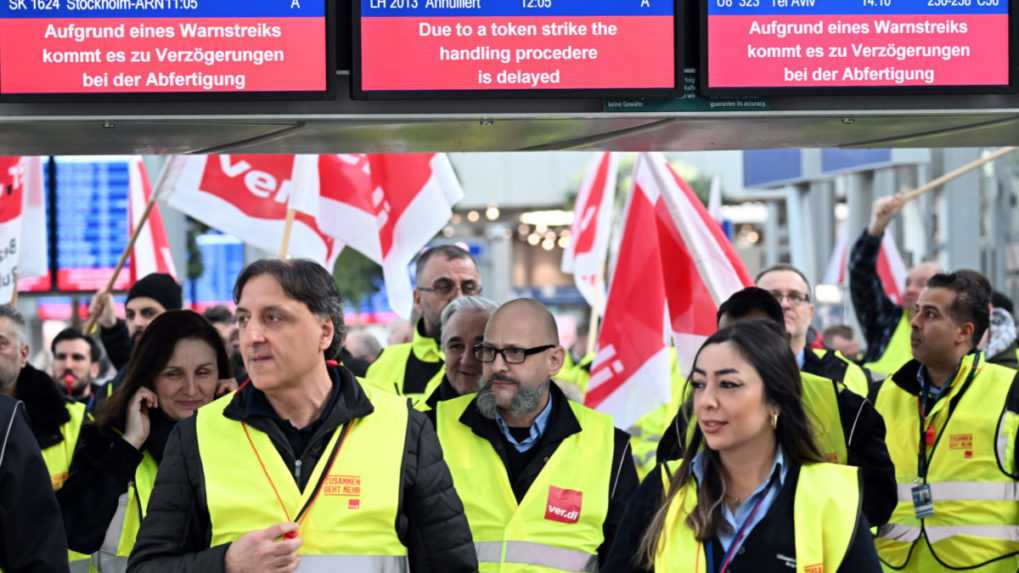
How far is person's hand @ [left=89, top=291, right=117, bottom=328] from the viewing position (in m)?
10.5

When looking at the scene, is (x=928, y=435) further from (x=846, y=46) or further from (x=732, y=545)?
(x=732, y=545)

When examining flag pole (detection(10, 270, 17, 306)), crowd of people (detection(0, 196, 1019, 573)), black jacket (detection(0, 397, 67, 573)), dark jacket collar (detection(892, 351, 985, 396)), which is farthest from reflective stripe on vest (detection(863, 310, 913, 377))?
black jacket (detection(0, 397, 67, 573))

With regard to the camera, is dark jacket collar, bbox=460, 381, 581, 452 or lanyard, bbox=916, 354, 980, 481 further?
lanyard, bbox=916, 354, 980, 481

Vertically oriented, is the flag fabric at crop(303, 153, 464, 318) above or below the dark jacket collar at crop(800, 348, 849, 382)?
above

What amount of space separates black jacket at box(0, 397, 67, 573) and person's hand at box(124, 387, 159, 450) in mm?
966

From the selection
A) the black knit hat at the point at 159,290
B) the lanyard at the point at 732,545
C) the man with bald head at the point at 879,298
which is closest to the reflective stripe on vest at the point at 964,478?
the man with bald head at the point at 879,298

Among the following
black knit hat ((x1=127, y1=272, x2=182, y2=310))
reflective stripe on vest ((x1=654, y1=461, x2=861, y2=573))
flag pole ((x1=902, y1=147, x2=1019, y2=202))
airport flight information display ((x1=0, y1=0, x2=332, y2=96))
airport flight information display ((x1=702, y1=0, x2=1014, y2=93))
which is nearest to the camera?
reflective stripe on vest ((x1=654, y1=461, x2=861, y2=573))

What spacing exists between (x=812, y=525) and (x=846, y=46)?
2034 mm

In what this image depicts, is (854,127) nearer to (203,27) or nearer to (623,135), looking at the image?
(623,135)

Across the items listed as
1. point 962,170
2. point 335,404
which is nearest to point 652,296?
point 962,170

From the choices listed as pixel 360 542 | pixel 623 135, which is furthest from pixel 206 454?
pixel 623 135

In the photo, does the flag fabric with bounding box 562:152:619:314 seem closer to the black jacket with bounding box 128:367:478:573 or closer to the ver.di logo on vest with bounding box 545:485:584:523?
the ver.di logo on vest with bounding box 545:485:584:523

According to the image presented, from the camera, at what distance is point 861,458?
6.17 m

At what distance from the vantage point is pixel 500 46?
17.9 ft
